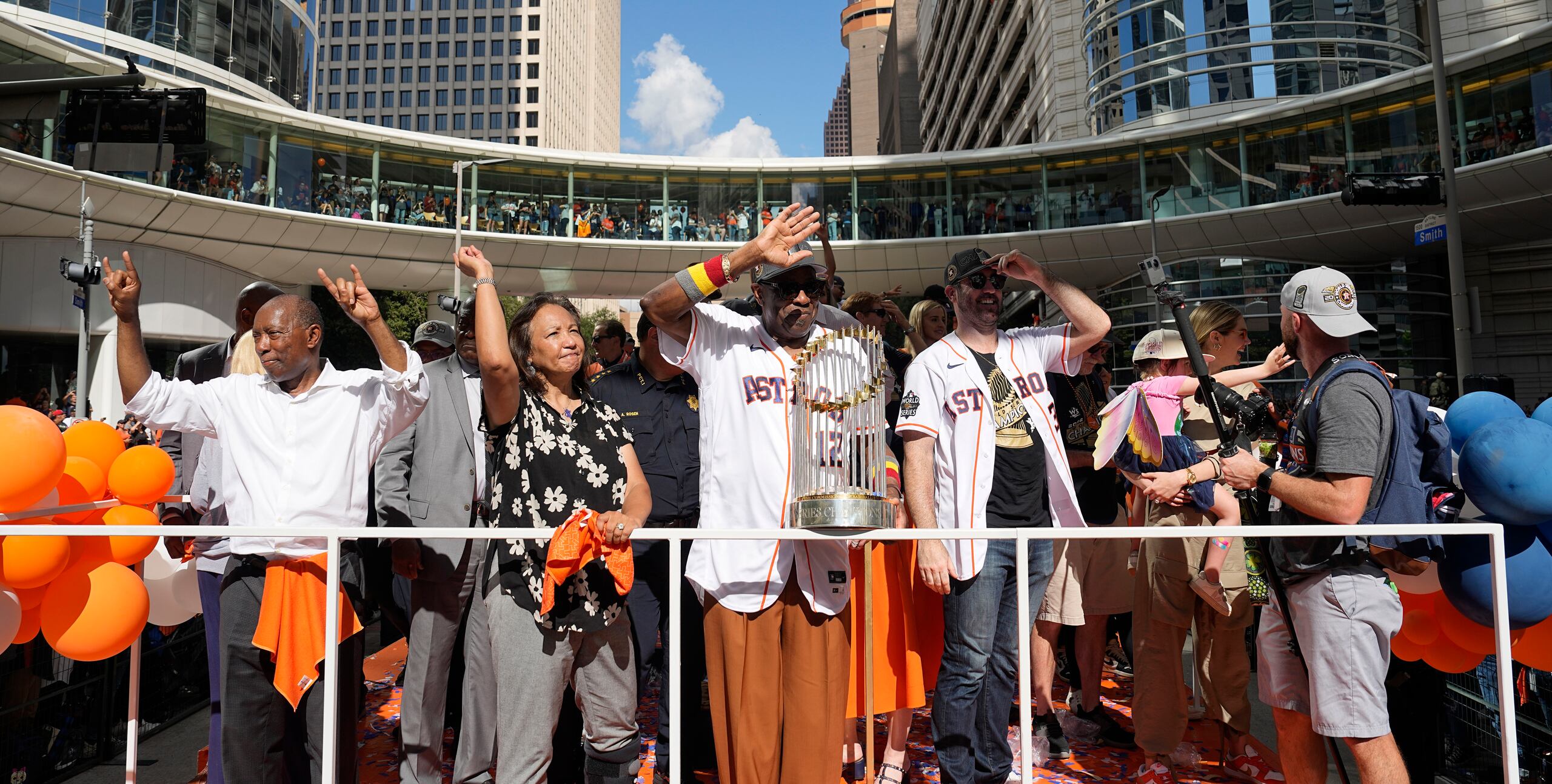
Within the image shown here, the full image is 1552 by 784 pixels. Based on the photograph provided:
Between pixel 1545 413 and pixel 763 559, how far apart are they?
307cm

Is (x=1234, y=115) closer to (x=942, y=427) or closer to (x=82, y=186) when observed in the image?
(x=942, y=427)

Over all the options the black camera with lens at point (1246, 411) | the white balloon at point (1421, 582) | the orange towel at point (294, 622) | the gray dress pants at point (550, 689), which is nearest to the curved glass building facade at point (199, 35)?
the orange towel at point (294, 622)

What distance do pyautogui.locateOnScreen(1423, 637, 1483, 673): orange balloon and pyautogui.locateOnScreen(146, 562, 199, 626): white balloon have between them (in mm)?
5151

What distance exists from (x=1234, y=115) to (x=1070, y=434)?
28.5 meters

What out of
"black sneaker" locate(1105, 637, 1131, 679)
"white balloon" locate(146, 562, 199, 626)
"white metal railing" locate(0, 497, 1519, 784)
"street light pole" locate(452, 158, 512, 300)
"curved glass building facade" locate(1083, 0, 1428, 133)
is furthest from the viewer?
"street light pole" locate(452, 158, 512, 300)

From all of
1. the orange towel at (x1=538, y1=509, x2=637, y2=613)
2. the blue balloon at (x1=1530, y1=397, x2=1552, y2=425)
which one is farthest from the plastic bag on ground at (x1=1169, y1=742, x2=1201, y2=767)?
the orange towel at (x1=538, y1=509, x2=637, y2=613)

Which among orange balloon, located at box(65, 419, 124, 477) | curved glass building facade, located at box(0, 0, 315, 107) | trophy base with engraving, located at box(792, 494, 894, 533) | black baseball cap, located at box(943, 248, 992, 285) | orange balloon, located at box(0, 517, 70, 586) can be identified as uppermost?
curved glass building facade, located at box(0, 0, 315, 107)

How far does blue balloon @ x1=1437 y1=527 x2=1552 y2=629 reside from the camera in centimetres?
310

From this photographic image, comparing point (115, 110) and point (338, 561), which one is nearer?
point (338, 561)

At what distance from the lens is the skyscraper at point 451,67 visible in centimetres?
10462

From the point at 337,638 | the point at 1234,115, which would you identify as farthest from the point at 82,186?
the point at 1234,115

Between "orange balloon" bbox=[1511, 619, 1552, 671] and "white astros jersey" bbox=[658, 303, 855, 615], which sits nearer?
"white astros jersey" bbox=[658, 303, 855, 615]

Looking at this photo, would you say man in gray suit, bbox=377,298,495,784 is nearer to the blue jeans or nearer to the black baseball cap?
the blue jeans

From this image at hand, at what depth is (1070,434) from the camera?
5047 mm
